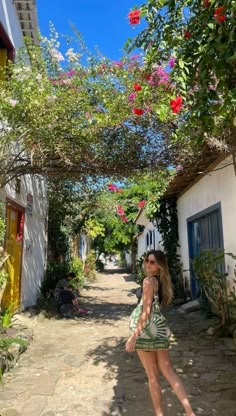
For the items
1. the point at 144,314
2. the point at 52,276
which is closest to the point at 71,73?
the point at 144,314

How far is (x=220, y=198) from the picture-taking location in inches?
277

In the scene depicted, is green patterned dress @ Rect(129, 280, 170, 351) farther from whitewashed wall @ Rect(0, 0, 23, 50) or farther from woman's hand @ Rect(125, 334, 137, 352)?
whitewashed wall @ Rect(0, 0, 23, 50)

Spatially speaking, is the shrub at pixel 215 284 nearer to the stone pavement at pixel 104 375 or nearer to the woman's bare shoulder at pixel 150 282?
the stone pavement at pixel 104 375

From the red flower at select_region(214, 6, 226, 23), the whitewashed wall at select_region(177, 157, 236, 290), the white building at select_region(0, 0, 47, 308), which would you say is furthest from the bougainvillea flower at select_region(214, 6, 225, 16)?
the white building at select_region(0, 0, 47, 308)

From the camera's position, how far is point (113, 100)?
6156 mm

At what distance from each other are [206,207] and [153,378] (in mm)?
5283

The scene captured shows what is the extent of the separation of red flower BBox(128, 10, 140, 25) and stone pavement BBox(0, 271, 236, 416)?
369 centimetres

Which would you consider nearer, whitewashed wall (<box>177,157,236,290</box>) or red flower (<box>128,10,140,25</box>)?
red flower (<box>128,10,140,25</box>)

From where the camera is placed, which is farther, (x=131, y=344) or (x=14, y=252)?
(x=14, y=252)

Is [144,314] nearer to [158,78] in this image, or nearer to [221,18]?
[221,18]

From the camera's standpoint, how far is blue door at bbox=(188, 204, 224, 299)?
736cm

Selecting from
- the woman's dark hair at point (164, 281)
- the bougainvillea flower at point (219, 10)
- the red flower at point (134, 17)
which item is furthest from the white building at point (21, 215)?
the bougainvillea flower at point (219, 10)

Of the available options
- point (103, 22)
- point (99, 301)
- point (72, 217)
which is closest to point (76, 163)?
point (103, 22)

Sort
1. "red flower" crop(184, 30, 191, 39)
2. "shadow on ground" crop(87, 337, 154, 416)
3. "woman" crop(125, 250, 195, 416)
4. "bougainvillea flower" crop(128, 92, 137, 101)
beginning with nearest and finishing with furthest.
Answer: "red flower" crop(184, 30, 191, 39)
"woman" crop(125, 250, 195, 416)
"shadow on ground" crop(87, 337, 154, 416)
"bougainvillea flower" crop(128, 92, 137, 101)
